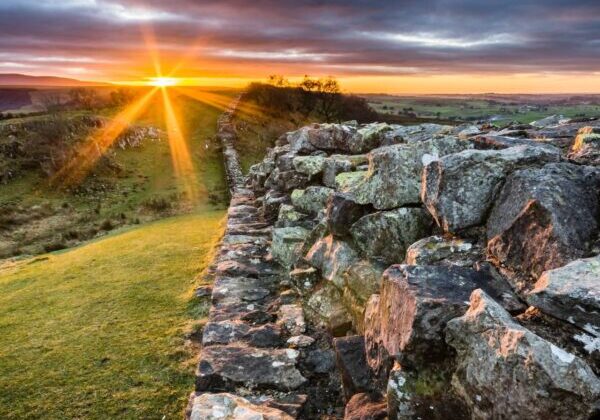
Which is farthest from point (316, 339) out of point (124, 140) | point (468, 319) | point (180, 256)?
point (124, 140)

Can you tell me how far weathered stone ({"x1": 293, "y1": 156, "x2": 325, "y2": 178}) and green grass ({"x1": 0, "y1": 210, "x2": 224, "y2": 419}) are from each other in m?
3.98

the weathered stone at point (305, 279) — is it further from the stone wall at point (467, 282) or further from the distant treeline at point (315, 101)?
the distant treeline at point (315, 101)

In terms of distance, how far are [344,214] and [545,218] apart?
12.1ft

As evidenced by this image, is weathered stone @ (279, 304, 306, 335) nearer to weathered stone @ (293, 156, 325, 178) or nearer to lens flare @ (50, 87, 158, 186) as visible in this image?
weathered stone @ (293, 156, 325, 178)

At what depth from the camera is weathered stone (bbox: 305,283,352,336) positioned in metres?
7.30

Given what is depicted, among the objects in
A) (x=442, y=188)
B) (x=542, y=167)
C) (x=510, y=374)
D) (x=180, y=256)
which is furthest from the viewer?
(x=180, y=256)

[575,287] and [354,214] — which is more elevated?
[575,287]

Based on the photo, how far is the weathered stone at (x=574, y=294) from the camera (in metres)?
3.76

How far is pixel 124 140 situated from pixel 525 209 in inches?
1669

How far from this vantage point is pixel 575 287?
3.89 meters

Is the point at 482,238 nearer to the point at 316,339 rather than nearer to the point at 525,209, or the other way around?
the point at 525,209

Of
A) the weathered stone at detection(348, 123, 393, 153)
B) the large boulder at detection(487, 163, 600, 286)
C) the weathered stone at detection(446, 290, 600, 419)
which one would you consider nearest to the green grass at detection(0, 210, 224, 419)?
the weathered stone at detection(446, 290, 600, 419)

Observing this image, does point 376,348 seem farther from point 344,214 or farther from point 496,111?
point 496,111

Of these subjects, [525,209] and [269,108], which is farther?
[269,108]
